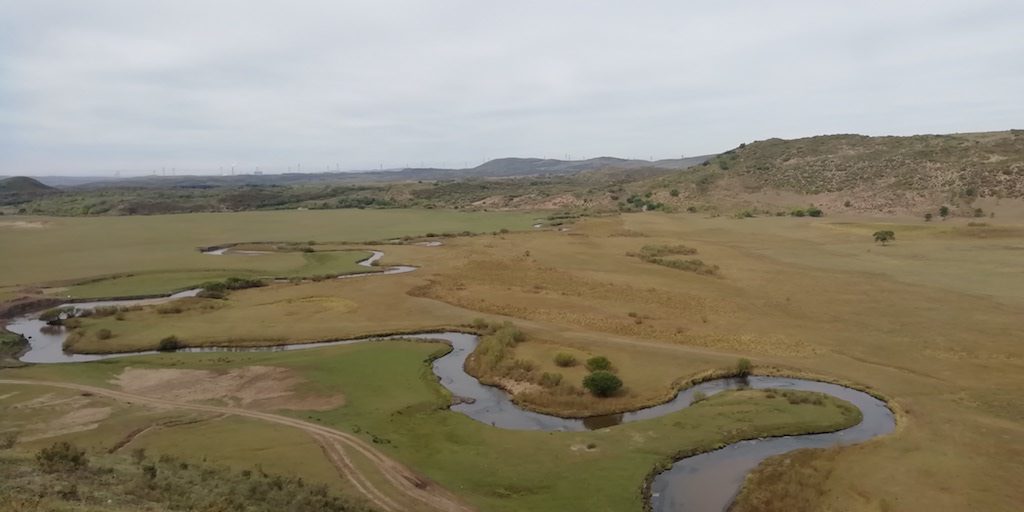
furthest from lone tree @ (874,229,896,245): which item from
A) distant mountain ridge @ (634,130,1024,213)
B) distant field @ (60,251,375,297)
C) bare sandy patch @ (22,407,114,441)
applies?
bare sandy patch @ (22,407,114,441)

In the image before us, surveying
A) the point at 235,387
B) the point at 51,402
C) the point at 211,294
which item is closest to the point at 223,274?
the point at 211,294

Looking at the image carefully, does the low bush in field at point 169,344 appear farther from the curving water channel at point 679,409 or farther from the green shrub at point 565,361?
the green shrub at point 565,361

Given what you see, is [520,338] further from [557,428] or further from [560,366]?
[557,428]

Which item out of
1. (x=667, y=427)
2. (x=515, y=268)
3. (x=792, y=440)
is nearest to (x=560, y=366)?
(x=667, y=427)

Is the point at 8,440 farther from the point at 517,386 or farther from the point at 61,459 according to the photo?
the point at 517,386

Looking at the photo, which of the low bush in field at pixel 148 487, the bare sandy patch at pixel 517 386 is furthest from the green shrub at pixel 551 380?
the low bush in field at pixel 148 487
